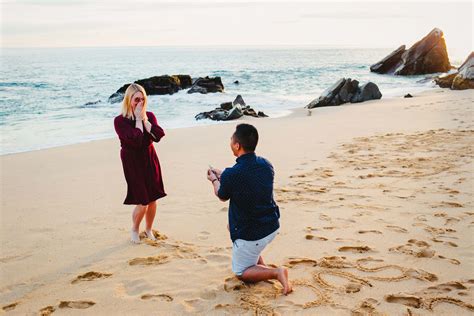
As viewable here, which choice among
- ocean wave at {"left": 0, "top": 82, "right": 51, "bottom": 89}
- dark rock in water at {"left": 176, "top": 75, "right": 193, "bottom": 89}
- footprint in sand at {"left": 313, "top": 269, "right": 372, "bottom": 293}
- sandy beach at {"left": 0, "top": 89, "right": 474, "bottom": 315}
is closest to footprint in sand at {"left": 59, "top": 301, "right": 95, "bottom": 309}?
sandy beach at {"left": 0, "top": 89, "right": 474, "bottom": 315}

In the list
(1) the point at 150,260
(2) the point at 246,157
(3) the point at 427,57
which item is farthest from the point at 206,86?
(2) the point at 246,157

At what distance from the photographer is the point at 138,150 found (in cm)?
475

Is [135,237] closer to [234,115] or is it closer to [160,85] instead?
[234,115]

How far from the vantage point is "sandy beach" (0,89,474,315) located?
352 cm

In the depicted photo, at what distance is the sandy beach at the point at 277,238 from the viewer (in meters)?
3.52

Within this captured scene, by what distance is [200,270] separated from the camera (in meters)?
4.10

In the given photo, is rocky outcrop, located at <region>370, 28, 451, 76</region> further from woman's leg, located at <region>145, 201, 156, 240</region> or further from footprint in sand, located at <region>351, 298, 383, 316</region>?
footprint in sand, located at <region>351, 298, 383, 316</region>

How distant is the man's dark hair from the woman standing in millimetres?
1527

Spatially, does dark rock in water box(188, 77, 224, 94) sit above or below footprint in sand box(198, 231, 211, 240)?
above

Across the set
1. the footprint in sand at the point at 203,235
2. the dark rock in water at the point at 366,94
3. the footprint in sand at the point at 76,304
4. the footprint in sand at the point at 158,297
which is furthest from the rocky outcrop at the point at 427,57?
the footprint in sand at the point at 76,304

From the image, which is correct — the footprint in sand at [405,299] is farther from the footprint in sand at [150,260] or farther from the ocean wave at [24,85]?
the ocean wave at [24,85]

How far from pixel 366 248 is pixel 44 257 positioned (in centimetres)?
339

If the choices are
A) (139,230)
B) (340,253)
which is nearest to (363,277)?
(340,253)

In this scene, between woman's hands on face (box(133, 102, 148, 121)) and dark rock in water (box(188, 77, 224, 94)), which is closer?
woman's hands on face (box(133, 102, 148, 121))
